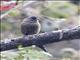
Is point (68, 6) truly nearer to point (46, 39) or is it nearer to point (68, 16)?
point (68, 16)

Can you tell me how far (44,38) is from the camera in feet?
12.6

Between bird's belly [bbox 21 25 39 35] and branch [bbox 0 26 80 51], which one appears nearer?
branch [bbox 0 26 80 51]

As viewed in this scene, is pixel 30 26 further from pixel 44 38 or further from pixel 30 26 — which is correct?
pixel 44 38

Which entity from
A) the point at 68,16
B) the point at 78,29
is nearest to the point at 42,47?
the point at 78,29

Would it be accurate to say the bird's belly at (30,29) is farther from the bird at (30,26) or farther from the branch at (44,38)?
the branch at (44,38)

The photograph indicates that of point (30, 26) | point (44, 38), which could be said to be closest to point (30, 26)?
point (30, 26)

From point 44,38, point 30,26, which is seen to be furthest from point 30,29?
point 44,38

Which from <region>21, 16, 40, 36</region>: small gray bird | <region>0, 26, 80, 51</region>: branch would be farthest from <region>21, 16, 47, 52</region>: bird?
<region>0, 26, 80, 51</region>: branch

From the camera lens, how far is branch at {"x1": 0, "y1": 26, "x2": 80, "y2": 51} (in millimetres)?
3795

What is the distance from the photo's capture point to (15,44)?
3904mm

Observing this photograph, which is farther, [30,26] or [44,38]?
[30,26]

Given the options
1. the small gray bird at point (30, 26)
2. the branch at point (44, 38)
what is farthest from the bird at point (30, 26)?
the branch at point (44, 38)

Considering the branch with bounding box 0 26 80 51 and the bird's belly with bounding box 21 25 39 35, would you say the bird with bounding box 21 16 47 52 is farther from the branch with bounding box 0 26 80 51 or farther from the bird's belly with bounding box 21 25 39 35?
the branch with bounding box 0 26 80 51

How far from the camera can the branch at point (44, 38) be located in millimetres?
3795
